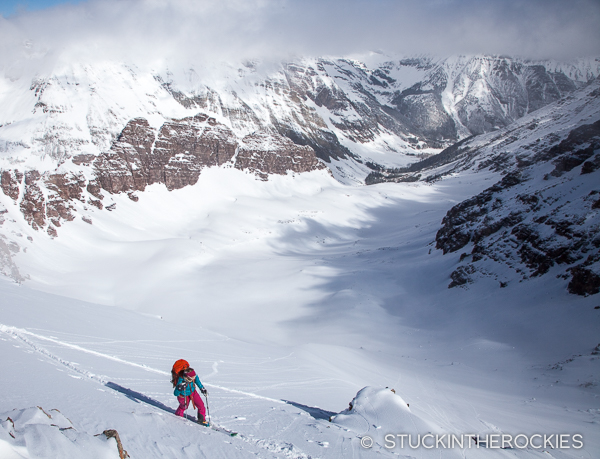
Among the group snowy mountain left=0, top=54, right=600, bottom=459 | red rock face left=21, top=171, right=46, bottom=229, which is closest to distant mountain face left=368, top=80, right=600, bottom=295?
snowy mountain left=0, top=54, right=600, bottom=459

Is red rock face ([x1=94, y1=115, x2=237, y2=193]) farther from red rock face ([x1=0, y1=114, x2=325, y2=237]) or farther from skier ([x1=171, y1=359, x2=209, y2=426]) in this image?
skier ([x1=171, y1=359, x2=209, y2=426])

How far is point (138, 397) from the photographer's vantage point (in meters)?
7.05

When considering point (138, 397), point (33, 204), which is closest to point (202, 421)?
point (138, 397)

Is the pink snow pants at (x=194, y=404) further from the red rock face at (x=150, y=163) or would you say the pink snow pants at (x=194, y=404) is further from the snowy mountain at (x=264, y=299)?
the red rock face at (x=150, y=163)

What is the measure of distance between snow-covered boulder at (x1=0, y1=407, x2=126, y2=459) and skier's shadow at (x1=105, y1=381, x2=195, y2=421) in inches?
107

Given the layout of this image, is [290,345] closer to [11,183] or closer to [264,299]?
[264,299]

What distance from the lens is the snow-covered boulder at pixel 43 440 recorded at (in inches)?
131

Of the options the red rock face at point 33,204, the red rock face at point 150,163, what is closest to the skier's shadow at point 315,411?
the red rock face at point 150,163

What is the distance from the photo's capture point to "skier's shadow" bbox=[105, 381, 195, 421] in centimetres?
688

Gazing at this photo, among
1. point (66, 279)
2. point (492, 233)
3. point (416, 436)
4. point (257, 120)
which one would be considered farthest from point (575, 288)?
point (257, 120)

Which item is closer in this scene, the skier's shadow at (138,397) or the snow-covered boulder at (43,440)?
the snow-covered boulder at (43,440)

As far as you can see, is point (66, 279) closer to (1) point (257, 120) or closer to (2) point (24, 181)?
(2) point (24, 181)

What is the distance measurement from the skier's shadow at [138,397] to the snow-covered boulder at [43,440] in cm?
272

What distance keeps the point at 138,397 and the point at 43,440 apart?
146 inches
